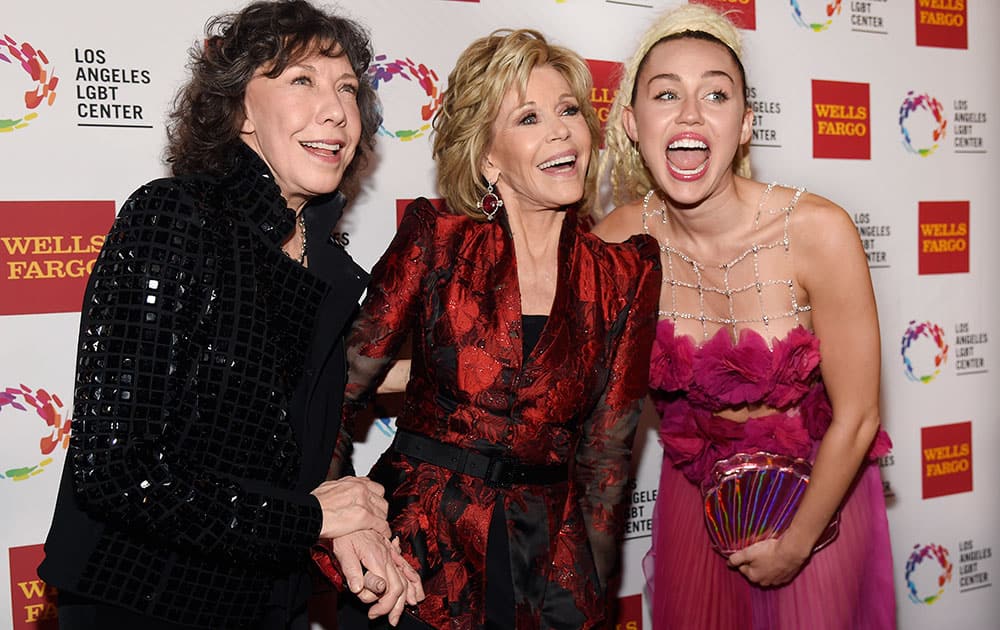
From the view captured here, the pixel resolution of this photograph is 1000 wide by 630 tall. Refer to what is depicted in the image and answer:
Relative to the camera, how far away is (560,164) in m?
1.89

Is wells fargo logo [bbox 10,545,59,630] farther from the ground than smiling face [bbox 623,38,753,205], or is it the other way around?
smiling face [bbox 623,38,753,205]

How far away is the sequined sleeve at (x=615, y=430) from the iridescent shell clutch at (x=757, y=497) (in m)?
0.29

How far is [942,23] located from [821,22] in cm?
65

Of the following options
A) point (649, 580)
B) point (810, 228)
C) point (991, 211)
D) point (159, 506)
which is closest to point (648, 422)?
point (649, 580)

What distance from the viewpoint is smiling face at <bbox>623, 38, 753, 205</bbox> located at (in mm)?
2066

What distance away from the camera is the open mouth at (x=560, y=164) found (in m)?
1.87

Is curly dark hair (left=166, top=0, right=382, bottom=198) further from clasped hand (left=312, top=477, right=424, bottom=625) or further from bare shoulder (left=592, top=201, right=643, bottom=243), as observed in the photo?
bare shoulder (left=592, top=201, right=643, bottom=243)

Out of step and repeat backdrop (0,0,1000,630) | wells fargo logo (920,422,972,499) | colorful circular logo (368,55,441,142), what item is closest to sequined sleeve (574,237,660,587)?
step and repeat backdrop (0,0,1000,630)

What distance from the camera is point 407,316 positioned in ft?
5.93

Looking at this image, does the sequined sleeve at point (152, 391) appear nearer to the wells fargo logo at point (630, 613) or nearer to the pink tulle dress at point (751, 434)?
the pink tulle dress at point (751, 434)

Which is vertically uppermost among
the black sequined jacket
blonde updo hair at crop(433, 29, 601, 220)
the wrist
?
blonde updo hair at crop(433, 29, 601, 220)

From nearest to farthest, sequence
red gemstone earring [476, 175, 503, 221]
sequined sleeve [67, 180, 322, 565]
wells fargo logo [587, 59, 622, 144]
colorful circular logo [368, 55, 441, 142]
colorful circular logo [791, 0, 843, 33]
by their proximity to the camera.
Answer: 1. sequined sleeve [67, 180, 322, 565]
2. red gemstone earring [476, 175, 503, 221]
3. colorful circular logo [368, 55, 441, 142]
4. wells fargo logo [587, 59, 622, 144]
5. colorful circular logo [791, 0, 843, 33]

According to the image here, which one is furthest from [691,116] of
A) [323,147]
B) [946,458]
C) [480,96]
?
[946,458]

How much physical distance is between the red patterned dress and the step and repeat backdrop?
1.22 feet
